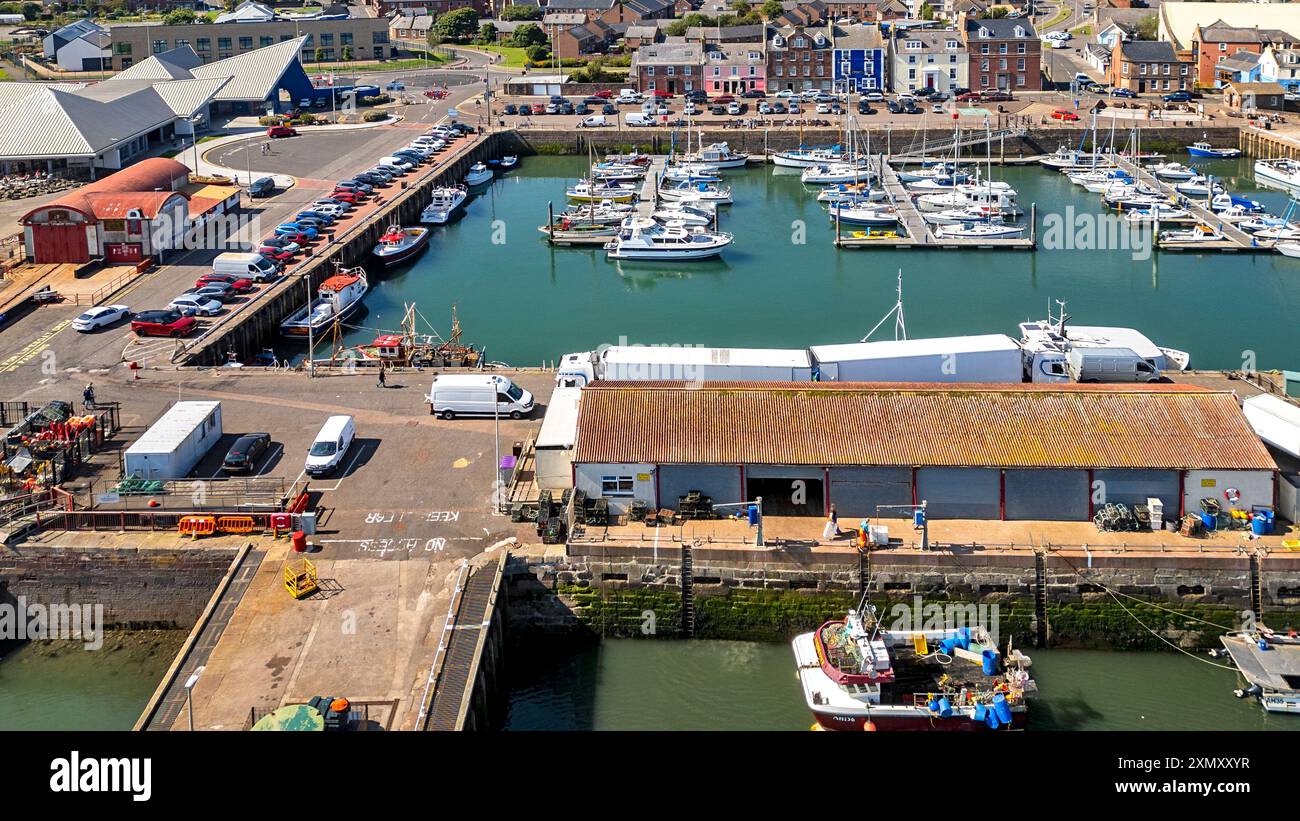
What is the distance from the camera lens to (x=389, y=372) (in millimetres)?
40562

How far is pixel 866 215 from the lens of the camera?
6894 centimetres

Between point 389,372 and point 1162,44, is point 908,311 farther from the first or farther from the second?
point 1162,44

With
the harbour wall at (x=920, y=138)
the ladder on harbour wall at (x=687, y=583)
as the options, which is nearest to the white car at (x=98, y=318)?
the ladder on harbour wall at (x=687, y=583)

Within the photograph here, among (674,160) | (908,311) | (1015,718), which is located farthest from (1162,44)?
(1015,718)

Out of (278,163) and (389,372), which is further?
(278,163)

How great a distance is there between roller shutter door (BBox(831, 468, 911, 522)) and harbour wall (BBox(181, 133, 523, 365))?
74.8 feet

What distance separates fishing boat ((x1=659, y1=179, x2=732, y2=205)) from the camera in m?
74.2

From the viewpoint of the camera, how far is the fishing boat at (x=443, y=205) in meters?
71.8

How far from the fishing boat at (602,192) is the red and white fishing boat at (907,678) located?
4984 cm

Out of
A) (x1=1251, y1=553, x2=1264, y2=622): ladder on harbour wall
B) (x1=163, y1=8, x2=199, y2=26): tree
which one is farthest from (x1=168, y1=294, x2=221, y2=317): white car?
(x1=163, y1=8, x2=199, y2=26): tree

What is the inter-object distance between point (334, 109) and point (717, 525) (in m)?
77.0

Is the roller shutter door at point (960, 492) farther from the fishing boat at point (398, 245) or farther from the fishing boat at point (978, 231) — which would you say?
the fishing boat at point (398, 245)

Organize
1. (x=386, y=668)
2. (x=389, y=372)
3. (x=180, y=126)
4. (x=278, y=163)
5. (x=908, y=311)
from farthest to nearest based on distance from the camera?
(x=180, y=126) < (x=278, y=163) < (x=908, y=311) < (x=389, y=372) < (x=386, y=668)

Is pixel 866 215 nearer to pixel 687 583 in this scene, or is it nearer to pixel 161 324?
pixel 161 324
